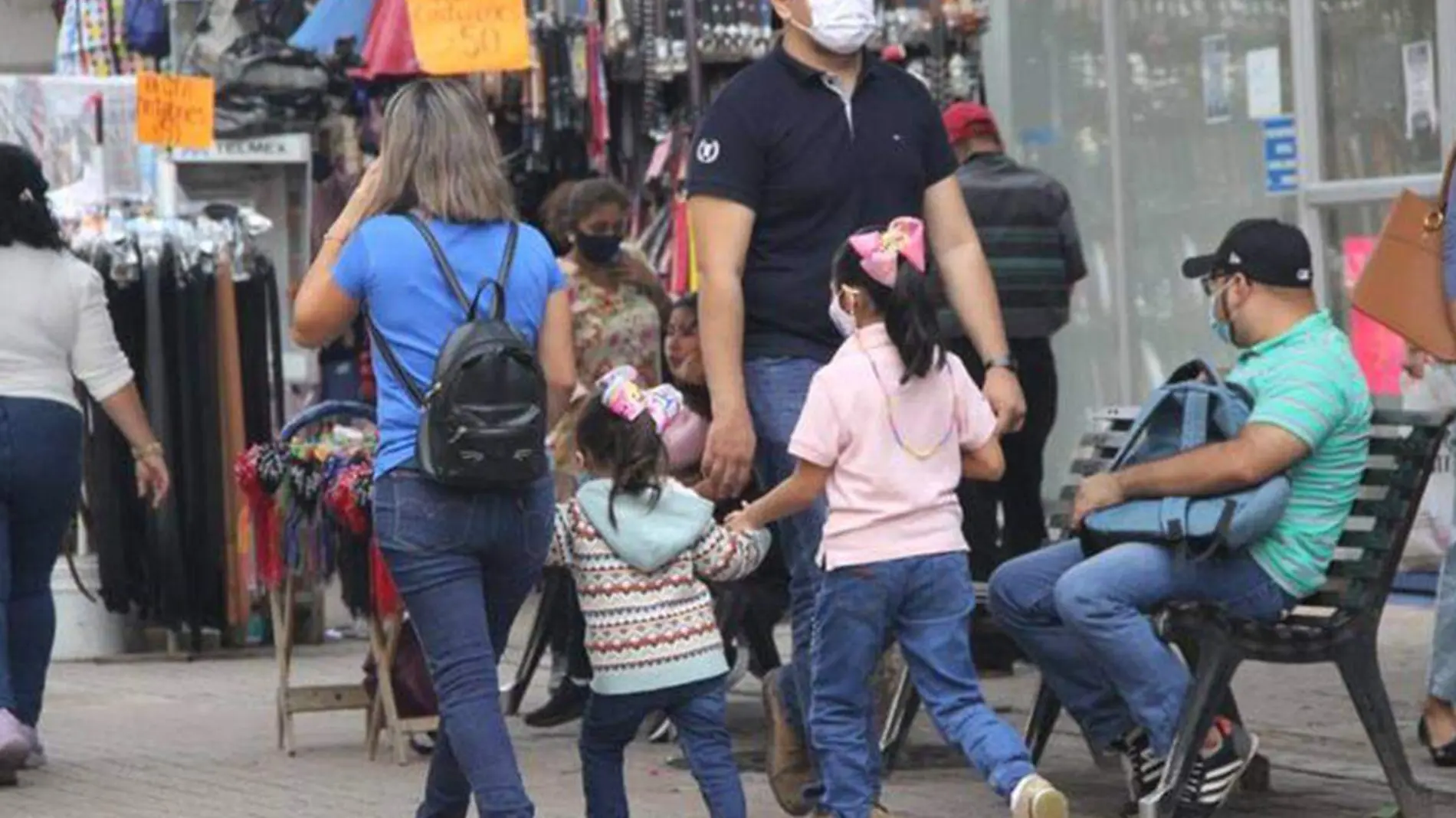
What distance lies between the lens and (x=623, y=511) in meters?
7.55

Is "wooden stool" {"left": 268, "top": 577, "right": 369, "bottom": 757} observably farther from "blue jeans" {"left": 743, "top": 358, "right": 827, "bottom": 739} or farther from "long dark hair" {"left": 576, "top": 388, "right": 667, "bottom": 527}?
"long dark hair" {"left": 576, "top": 388, "right": 667, "bottom": 527}

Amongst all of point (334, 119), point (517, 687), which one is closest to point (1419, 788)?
point (517, 687)

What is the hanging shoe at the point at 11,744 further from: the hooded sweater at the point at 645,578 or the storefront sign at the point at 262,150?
the storefront sign at the point at 262,150

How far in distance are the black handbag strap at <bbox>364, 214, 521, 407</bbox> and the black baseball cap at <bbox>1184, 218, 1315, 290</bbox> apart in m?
1.84

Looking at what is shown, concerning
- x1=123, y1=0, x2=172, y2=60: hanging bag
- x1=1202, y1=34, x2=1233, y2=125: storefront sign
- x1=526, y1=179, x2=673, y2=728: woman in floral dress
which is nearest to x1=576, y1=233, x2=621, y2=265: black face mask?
x1=526, y1=179, x2=673, y2=728: woman in floral dress

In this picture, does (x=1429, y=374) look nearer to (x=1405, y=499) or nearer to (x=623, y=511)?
(x=1405, y=499)

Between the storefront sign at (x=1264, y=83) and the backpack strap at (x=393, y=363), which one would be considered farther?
the storefront sign at (x=1264, y=83)

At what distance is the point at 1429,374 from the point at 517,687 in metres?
3.73

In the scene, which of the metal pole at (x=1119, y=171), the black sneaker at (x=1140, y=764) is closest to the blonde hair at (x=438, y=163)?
the black sneaker at (x=1140, y=764)

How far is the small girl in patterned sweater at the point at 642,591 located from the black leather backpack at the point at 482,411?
50 cm

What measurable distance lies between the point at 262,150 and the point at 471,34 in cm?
271

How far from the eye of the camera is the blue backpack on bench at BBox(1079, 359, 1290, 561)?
7.57m

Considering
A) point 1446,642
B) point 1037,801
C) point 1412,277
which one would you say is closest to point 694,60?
point 1412,277

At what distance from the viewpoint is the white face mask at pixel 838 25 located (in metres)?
7.80
